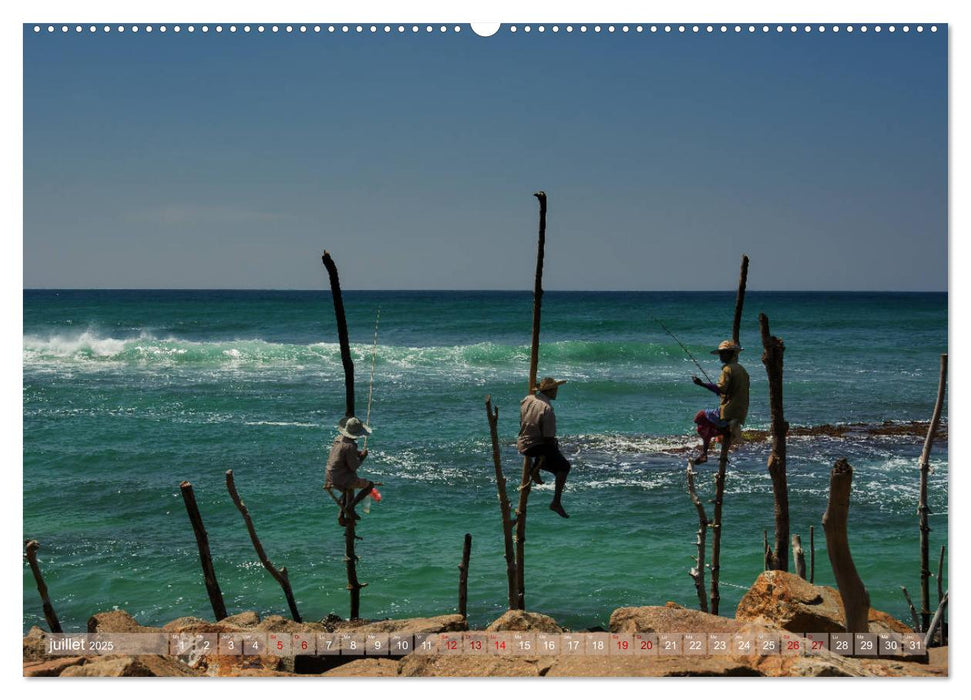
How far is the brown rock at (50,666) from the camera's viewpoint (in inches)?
267

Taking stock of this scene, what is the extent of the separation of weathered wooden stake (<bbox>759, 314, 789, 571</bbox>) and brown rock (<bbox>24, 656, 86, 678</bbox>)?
20.3 ft

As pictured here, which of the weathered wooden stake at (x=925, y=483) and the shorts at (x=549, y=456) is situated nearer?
the shorts at (x=549, y=456)

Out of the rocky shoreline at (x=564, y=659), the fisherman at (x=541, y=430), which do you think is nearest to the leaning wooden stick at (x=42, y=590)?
the rocky shoreline at (x=564, y=659)

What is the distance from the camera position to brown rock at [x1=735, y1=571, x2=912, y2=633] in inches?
350

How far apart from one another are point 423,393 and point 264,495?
503 inches

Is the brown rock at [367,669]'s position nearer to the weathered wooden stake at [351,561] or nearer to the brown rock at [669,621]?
the brown rock at [669,621]

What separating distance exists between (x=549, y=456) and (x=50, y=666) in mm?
4325

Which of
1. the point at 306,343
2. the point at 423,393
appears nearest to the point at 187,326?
the point at 306,343

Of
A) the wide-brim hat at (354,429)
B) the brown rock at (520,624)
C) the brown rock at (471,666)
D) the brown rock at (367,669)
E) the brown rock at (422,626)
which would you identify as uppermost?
the wide-brim hat at (354,429)

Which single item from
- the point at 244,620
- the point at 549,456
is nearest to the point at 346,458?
the point at 549,456

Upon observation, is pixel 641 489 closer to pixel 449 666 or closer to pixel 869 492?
pixel 869 492

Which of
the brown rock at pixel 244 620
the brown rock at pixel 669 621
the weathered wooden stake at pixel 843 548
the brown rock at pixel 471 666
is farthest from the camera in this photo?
the brown rock at pixel 244 620

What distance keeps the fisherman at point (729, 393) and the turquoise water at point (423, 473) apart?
4.49m

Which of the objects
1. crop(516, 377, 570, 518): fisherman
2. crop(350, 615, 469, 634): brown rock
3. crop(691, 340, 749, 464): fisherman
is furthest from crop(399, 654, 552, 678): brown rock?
crop(691, 340, 749, 464): fisherman
